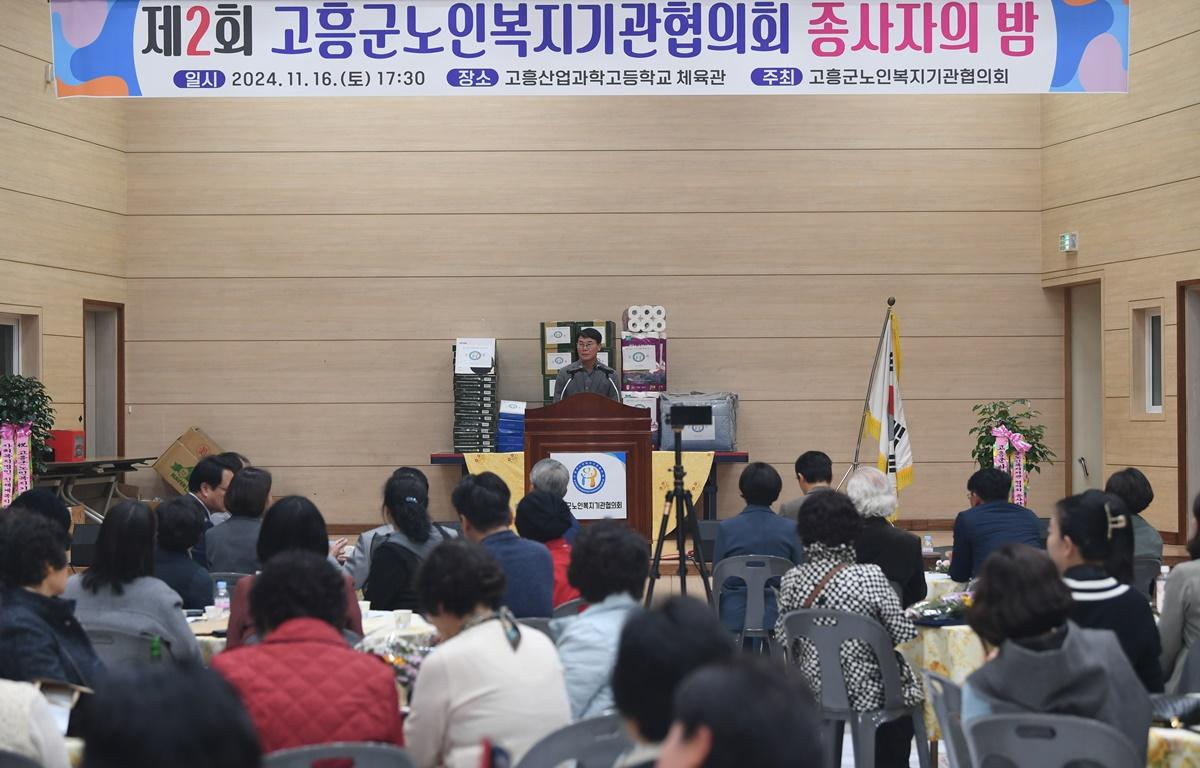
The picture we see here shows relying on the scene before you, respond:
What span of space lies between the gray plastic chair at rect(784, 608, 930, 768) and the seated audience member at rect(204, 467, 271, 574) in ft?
7.49

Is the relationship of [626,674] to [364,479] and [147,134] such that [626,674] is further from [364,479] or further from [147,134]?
[147,134]

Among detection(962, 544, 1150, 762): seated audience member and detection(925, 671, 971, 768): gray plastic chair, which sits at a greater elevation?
detection(962, 544, 1150, 762): seated audience member

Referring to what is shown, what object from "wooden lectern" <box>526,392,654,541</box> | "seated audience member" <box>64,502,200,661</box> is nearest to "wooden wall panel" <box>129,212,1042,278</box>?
"wooden lectern" <box>526,392,654,541</box>

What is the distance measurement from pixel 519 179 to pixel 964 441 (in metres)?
4.40

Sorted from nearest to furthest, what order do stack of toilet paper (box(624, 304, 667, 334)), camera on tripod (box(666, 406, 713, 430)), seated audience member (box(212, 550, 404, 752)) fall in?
seated audience member (box(212, 550, 404, 752)), camera on tripod (box(666, 406, 713, 430)), stack of toilet paper (box(624, 304, 667, 334))

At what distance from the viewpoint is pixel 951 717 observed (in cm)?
290

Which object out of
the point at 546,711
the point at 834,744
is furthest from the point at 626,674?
the point at 834,744

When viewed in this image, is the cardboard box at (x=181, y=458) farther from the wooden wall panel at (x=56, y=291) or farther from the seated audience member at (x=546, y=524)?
the seated audience member at (x=546, y=524)

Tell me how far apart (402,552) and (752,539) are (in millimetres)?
1553

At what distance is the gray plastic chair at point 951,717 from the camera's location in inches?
113

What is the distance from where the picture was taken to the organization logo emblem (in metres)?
7.32

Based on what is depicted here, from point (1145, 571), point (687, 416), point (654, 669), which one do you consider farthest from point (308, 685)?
point (1145, 571)

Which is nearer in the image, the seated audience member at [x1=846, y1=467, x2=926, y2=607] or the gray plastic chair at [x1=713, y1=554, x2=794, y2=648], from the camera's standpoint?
the seated audience member at [x1=846, y1=467, x2=926, y2=607]

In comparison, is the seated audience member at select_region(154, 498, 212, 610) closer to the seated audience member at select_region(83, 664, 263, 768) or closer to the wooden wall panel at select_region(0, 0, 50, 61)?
the seated audience member at select_region(83, 664, 263, 768)
